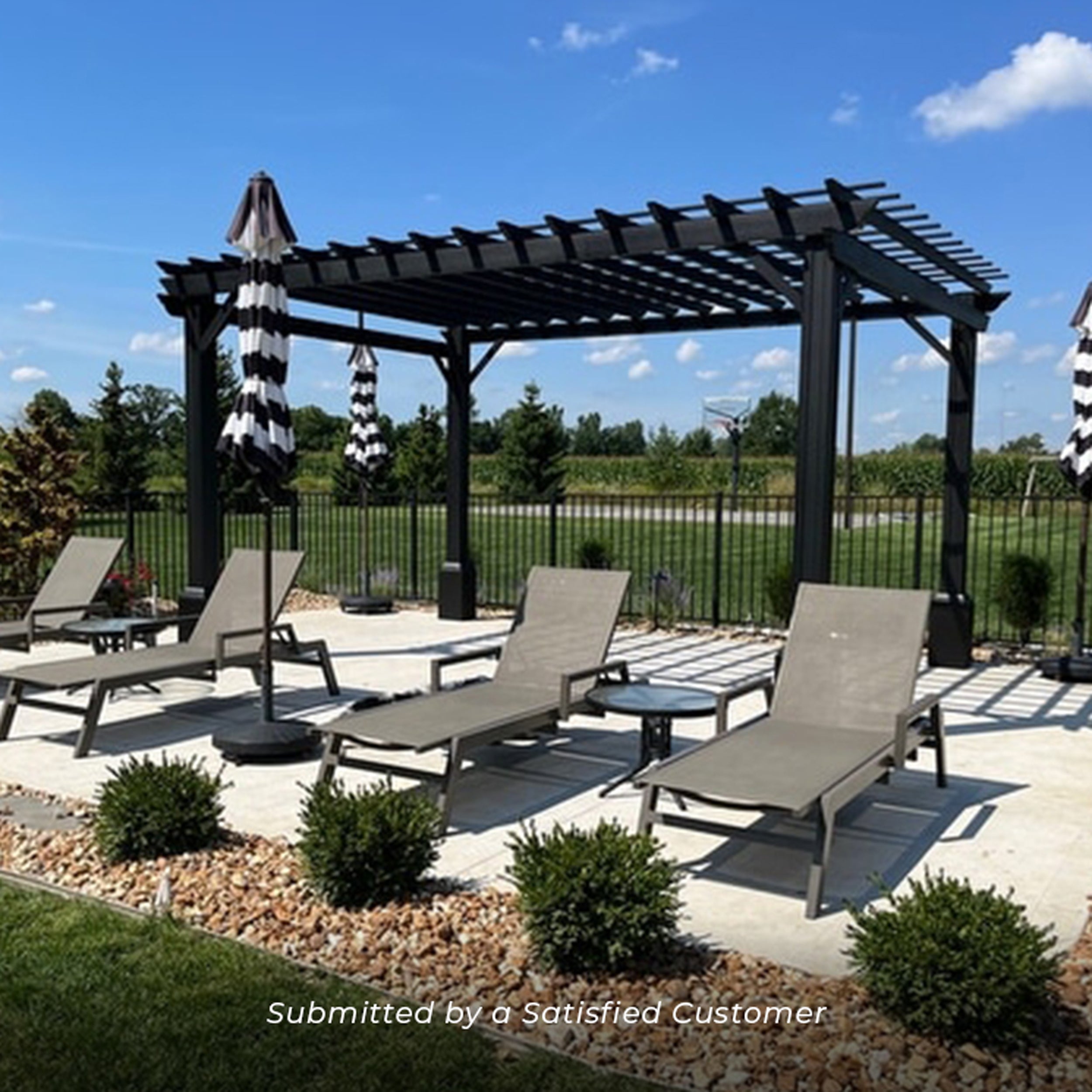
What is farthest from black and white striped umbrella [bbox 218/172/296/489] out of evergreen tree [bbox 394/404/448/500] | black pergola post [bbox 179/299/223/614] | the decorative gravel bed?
evergreen tree [bbox 394/404/448/500]

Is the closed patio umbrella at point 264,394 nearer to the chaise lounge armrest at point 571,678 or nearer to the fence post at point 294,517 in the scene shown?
the chaise lounge armrest at point 571,678

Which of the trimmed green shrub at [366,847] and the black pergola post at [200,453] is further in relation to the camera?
the black pergola post at [200,453]

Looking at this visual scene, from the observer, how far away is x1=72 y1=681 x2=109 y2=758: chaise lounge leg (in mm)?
6340

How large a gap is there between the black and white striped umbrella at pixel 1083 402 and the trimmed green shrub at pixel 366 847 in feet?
23.0

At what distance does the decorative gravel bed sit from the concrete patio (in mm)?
381

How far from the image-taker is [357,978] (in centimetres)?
343

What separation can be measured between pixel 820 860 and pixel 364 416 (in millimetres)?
11051

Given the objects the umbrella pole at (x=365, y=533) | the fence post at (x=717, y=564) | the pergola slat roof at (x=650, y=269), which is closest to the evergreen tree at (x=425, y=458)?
the umbrella pole at (x=365, y=533)

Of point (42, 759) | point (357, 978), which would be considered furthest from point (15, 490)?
point (357, 978)

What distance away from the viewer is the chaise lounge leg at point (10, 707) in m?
6.64

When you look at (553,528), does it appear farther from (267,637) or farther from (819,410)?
(267,637)

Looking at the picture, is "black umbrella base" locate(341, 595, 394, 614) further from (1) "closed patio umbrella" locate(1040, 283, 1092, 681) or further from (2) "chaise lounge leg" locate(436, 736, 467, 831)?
(2) "chaise lounge leg" locate(436, 736, 467, 831)

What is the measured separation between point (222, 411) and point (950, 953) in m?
→ 28.3

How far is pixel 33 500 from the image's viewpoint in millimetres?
12156
